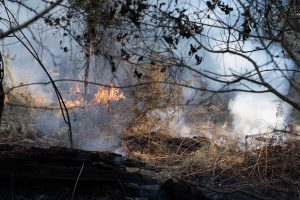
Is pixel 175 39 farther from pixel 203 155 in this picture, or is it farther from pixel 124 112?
pixel 124 112

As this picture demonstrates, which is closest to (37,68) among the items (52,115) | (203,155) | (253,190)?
(52,115)

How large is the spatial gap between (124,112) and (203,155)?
349 centimetres

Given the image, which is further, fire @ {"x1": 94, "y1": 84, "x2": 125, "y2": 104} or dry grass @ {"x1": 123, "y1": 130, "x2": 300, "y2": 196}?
fire @ {"x1": 94, "y1": 84, "x2": 125, "y2": 104}

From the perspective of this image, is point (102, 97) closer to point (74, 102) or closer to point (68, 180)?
point (74, 102)

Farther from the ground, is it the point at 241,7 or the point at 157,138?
the point at 241,7

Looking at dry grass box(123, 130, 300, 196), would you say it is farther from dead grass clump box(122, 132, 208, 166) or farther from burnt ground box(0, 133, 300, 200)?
dead grass clump box(122, 132, 208, 166)

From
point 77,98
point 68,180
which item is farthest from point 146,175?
point 77,98

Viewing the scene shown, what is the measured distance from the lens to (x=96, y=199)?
434 cm

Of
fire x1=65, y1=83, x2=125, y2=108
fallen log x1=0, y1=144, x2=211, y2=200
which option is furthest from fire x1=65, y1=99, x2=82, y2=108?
fallen log x1=0, y1=144, x2=211, y2=200

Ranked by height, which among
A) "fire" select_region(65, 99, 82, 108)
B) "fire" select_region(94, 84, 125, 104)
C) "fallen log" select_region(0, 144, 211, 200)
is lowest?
"fallen log" select_region(0, 144, 211, 200)

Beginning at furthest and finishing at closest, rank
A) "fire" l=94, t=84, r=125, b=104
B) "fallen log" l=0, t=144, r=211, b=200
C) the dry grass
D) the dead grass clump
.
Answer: "fire" l=94, t=84, r=125, b=104
the dead grass clump
the dry grass
"fallen log" l=0, t=144, r=211, b=200

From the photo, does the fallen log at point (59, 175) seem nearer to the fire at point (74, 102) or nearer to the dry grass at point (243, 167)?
A: the dry grass at point (243, 167)

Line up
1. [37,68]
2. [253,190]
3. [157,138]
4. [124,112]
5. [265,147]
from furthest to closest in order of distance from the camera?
[37,68] < [124,112] < [157,138] < [265,147] < [253,190]

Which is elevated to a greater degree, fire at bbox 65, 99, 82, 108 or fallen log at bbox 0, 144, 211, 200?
fire at bbox 65, 99, 82, 108
